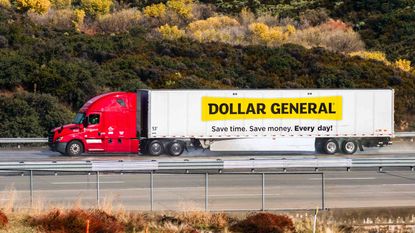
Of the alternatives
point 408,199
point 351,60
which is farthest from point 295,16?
point 408,199

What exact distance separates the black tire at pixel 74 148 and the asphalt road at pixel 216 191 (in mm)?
7402

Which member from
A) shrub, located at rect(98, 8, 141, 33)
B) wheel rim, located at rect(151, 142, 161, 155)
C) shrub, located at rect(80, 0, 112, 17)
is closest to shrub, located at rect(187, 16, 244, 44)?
shrub, located at rect(98, 8, 141, 33)

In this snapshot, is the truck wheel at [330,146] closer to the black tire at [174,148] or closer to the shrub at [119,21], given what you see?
the black tire at [174,148]

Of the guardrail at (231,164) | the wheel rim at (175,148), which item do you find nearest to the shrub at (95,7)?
the wheel rim at (175,148)

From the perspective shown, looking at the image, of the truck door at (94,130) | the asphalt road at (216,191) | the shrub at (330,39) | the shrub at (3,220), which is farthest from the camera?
the shrub at (330,39)

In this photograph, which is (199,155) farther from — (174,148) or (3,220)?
(3,220)

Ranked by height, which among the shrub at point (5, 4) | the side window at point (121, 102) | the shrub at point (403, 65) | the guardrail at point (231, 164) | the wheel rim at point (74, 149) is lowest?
the guardrail at point (231, 164)

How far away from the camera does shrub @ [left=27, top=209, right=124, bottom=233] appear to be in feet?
55.1

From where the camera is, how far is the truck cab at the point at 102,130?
33938mm

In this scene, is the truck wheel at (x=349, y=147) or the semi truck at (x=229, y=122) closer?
the semi truck at (x=229, y=122)

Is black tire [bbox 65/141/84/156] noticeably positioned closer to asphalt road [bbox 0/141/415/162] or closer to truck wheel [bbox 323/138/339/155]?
asphalt road [bbox 0/141/415/162]

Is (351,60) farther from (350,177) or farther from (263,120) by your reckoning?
(350,177)

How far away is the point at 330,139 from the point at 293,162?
31.1 ft

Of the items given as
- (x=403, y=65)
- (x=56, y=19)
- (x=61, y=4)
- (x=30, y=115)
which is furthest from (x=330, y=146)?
(x=61, y=4)
